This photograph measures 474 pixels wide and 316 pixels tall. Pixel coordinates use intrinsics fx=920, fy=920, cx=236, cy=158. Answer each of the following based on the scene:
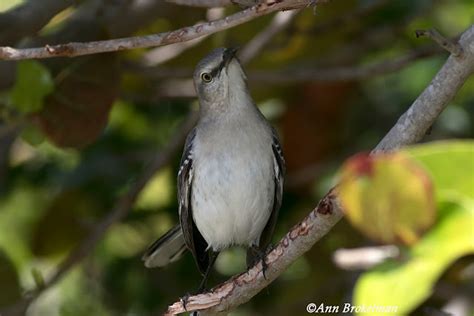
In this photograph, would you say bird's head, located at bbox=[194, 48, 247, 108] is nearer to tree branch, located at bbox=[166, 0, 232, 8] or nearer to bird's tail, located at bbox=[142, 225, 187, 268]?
bird's tail, located at bbox=[142, 225, 187, 268]

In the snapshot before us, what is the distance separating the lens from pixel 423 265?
1.76 meters

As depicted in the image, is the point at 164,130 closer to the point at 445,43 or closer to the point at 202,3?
the point at 202,3

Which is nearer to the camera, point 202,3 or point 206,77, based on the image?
point 202,3

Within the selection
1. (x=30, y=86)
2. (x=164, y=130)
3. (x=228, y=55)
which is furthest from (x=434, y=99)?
(x=164, y=130)

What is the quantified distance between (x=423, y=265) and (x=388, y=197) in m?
0.15

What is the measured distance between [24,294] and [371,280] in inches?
157

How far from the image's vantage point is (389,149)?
134 inches

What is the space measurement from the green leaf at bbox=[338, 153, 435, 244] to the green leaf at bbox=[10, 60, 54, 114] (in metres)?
3.29

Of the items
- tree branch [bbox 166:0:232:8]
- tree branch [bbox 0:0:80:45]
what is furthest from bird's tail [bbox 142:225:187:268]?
tree branch [bbox 166:0:232:8]

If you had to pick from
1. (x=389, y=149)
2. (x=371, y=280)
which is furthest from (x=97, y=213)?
(x=371, y=280)

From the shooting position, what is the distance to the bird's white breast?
5152 mm

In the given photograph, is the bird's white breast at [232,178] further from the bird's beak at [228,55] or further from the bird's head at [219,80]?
the bird's beak at [228,55]

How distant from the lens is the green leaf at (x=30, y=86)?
479cm

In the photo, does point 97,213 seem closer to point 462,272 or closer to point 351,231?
point 351,231
